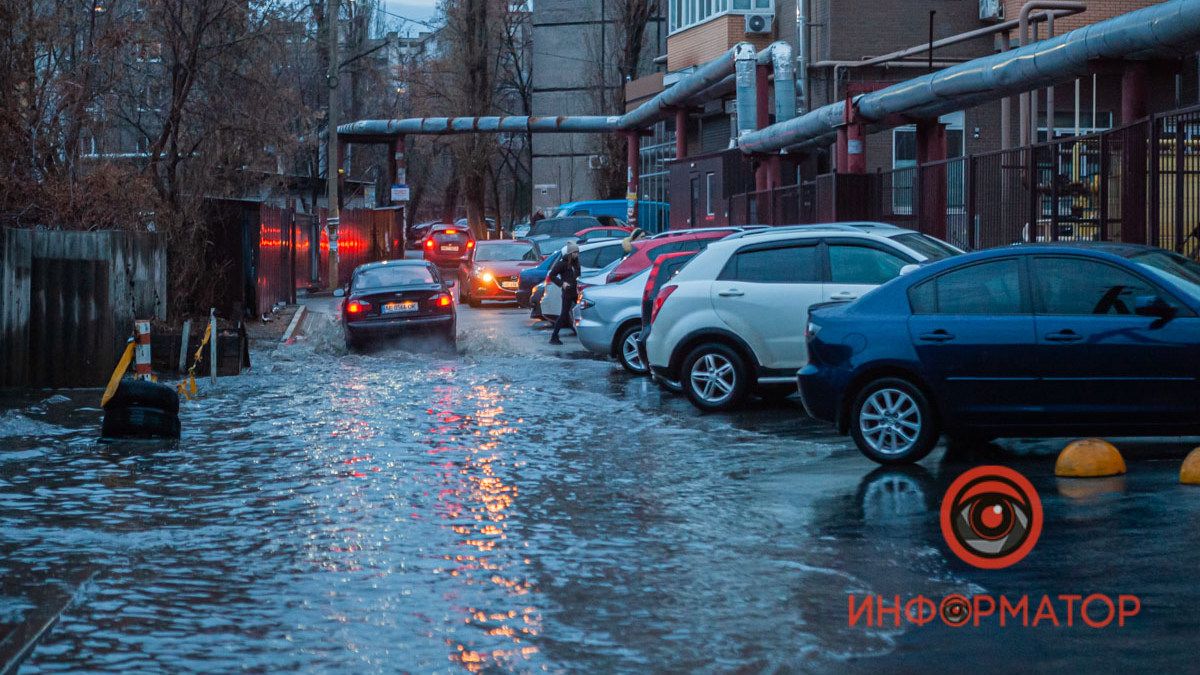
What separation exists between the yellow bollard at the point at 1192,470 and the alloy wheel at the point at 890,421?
1995mm

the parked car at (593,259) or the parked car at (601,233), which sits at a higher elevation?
the parked car at (601,233)

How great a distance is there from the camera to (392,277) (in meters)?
25.3

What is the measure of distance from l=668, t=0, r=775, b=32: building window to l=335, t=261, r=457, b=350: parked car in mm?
18935

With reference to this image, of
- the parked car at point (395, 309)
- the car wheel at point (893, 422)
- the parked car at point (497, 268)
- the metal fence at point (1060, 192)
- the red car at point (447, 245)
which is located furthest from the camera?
the red car at point (447, 245)

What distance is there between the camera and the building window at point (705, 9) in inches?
1628

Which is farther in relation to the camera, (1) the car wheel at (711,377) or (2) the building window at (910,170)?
(2) the building window at (910,170)

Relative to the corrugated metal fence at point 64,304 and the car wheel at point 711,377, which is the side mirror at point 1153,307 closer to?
the car wheel at point 711,377

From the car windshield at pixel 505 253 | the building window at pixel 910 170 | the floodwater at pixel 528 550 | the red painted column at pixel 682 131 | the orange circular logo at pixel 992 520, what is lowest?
the floodwater at pixel 528 550

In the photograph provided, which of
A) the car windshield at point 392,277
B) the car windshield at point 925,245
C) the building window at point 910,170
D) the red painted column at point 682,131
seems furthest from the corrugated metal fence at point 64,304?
the red painted column at point 682,131

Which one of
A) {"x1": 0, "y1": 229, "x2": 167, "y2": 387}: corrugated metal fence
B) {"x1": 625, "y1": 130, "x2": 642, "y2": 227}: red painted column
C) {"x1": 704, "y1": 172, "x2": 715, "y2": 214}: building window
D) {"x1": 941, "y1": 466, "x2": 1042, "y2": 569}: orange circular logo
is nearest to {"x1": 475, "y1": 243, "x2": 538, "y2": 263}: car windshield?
{"x1": 704, "y1": 172, "x2": 715, "y2": 214}: building window

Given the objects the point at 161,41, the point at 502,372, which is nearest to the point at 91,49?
the point at 161,41

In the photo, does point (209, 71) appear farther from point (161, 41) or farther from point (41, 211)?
point (41, 211)

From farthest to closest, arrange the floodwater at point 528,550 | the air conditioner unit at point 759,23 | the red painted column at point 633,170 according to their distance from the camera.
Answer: the red painted column at point 633,170 < the air conditioner unit at point 759,23 < the floodwater at point 528,550

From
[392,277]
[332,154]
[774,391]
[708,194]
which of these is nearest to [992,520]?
[774,391]
